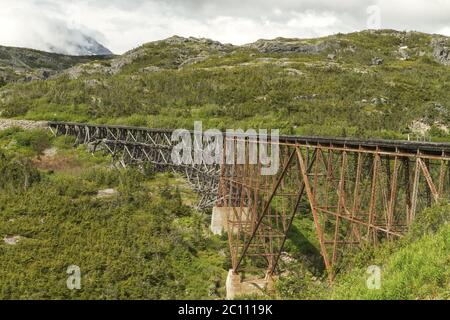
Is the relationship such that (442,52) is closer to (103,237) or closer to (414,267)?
(103,237)

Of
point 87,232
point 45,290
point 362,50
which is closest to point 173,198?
point 87,232

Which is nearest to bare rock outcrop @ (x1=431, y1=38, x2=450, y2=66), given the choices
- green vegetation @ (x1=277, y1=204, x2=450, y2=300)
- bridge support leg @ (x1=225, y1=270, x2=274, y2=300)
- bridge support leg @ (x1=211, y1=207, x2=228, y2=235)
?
bridge support leg @ (x1=211, y1=207, x2=228, y2=235)

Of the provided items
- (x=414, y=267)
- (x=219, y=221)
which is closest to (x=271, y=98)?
(x=219, y=221)

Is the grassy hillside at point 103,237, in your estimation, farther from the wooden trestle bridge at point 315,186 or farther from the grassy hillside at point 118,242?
the wooden trestle bridge at point 315,186

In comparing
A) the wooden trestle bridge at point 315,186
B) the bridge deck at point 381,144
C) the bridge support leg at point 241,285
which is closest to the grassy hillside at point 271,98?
the wooden trestle bridge at point 315,186

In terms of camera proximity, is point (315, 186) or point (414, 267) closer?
point (414, 267)

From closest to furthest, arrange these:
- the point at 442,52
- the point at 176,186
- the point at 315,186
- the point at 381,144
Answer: the point at 381,144, the point at 315,186, the point at 176,186, the point at 442,52

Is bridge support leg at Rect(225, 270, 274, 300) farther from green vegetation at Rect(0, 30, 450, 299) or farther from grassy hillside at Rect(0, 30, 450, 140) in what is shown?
grassy hillside at Rect(0, 30, 450, 140)
